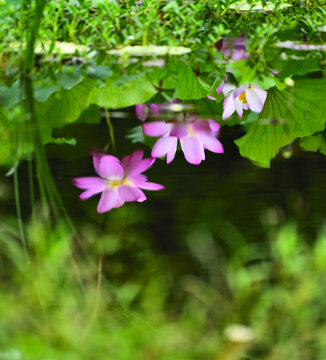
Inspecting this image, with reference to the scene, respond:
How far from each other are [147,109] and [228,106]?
7.2 inches

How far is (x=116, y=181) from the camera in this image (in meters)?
1.01

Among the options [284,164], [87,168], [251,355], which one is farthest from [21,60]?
[251,355]

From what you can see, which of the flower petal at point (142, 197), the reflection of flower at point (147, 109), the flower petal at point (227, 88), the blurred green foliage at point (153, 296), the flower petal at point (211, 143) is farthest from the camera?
the flower petal at point (227, 88)

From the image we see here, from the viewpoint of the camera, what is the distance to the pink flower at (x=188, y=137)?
105 cm

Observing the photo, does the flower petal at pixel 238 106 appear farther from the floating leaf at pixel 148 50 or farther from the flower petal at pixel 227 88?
the floating leaf at pixel 148 50

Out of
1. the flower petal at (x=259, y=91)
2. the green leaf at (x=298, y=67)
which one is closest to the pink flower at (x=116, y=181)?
the flower petal at (x=259, y=91)

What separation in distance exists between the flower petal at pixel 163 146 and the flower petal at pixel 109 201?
0.37 ft

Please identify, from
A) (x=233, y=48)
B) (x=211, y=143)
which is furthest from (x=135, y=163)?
(x=233, y=48)

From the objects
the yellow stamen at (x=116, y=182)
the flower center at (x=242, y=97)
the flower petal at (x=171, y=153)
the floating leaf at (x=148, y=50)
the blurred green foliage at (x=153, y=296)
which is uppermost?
the floating leaf at (x=148, y=50)

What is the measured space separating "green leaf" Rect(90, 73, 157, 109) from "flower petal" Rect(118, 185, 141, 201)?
250 millimetres

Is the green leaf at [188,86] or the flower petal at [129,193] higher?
the green leaf at [188,86]

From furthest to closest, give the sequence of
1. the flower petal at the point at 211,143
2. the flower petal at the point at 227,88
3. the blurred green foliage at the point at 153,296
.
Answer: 1. the flower petal at the point at 227,88
2. the flower petal at the point at 211,143
3. the blurred green foliage at the point at 153,296

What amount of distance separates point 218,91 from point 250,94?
2.8 inches

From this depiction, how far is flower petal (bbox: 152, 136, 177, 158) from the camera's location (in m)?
1.05
